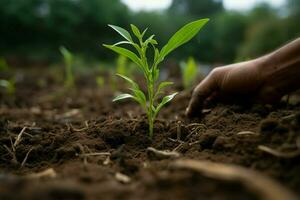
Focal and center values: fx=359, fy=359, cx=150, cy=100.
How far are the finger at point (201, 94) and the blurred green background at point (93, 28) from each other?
8819 millimetres

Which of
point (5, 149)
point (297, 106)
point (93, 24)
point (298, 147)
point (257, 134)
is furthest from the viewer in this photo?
point (93, 24)

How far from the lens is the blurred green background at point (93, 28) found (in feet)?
38.0

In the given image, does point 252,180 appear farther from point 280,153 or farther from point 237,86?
point 237,86

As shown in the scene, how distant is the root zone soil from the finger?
63mm

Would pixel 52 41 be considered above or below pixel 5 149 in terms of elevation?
above

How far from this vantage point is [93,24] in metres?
13.0

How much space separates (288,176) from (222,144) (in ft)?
1.28

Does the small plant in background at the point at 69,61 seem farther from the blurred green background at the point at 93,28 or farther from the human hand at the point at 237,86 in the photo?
the blurred green background at the point at 93,28

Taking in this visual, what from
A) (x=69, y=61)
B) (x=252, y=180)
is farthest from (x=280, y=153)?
(x=69, y=61)

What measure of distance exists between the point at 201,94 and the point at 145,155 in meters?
0.74

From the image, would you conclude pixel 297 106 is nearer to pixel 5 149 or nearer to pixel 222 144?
pixel 222 144

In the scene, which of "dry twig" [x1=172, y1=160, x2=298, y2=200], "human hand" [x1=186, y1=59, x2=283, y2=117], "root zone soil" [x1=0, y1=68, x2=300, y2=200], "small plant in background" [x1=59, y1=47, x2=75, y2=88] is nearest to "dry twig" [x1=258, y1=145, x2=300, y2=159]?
"root zone soil" [x1=0, y1=68, x2=300, y2=200]

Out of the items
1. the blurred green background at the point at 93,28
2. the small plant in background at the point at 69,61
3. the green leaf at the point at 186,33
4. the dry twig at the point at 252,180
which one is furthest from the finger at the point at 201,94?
the blurred green background at the point at 93,28

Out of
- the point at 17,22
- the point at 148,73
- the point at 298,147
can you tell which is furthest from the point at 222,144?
the point at 17,22
